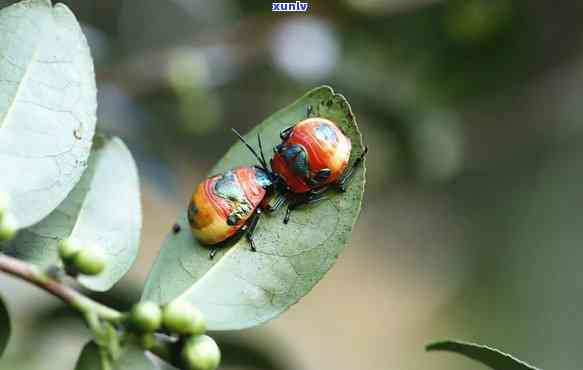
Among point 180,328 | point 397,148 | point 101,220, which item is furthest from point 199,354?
point 397,148

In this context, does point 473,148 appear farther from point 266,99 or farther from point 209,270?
point 209,270

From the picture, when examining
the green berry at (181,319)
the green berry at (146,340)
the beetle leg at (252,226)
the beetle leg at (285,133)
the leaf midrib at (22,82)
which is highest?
A: the leaf midrib at (22,82)

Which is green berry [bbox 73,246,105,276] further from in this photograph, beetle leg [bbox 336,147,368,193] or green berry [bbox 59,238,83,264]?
beetle leg [bbox 336,147,368,193]

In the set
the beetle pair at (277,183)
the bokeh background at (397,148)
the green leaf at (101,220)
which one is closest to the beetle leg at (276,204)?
the beetle pair at (277,183)

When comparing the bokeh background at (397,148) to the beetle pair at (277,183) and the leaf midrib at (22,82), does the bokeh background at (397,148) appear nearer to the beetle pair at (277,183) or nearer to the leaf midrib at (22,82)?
the beetle pair at (277,183)

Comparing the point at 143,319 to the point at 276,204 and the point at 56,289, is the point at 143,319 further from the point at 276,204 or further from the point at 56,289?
the point at 276,204
